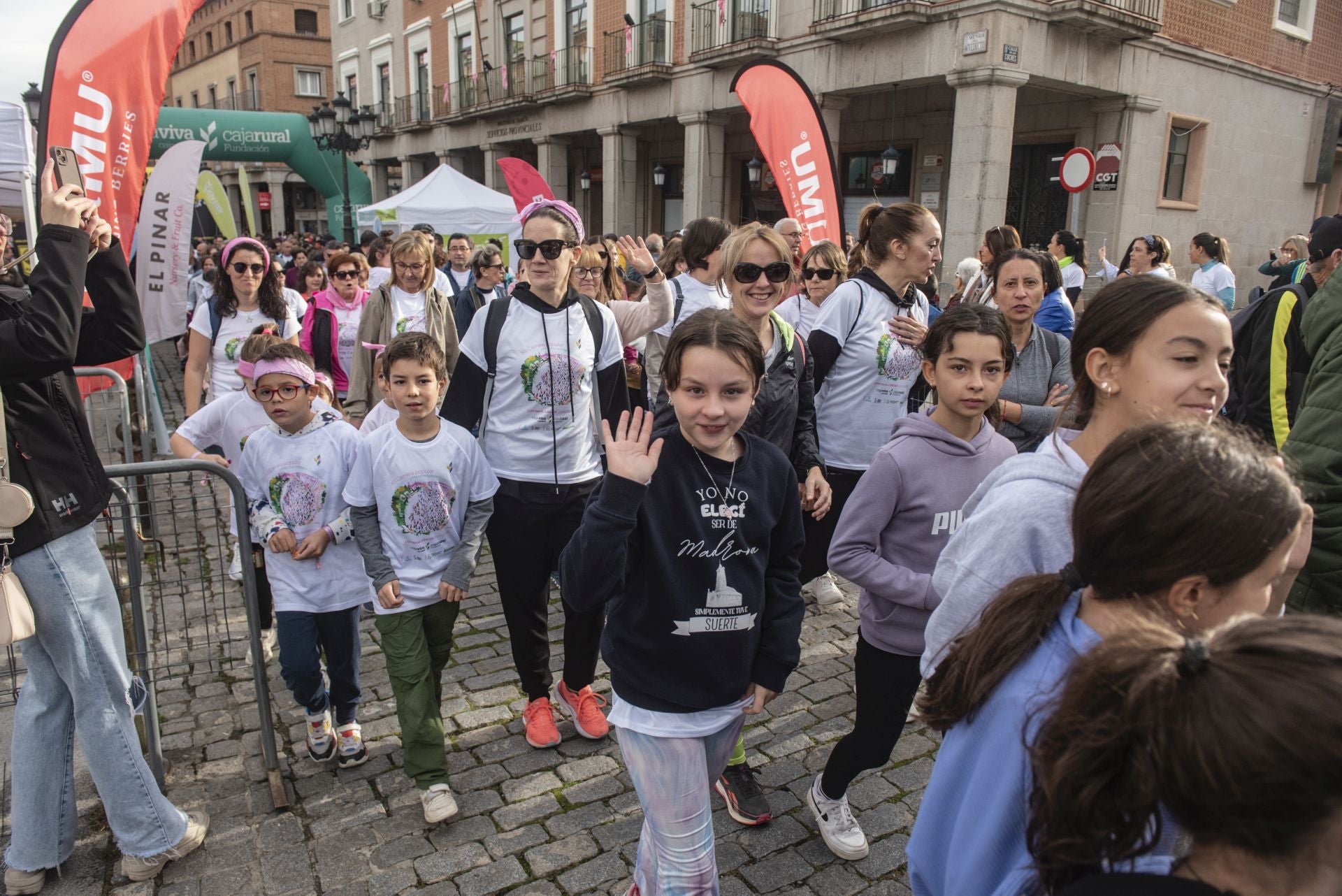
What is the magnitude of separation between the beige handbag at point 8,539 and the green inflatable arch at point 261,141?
23847 mm

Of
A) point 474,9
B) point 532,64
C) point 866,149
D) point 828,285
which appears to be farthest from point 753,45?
point 474,9

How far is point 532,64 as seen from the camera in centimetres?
2672

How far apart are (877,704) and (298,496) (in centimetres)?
226

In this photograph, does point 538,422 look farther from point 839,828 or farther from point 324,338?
point 324,338

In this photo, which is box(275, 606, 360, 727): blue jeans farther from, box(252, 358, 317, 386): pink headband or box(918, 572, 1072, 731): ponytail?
box(918, 572, 1072, 731): ponytail

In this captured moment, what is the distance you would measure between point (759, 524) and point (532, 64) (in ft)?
90.3

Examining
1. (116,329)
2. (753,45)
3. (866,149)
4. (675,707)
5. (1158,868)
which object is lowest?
(675,707)

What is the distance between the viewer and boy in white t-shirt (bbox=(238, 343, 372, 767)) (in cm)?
330

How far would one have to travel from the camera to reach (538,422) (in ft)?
11.5

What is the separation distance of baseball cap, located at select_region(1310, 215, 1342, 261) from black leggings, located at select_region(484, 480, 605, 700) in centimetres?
405

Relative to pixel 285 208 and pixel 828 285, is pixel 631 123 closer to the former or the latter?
pixel 828 285

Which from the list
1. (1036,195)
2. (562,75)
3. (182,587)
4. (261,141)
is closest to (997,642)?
(182,587)

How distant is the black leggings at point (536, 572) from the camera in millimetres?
3531

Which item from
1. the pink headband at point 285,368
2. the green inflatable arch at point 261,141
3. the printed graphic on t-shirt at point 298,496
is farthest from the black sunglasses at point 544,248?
the green inflatable arch at point 261,141
